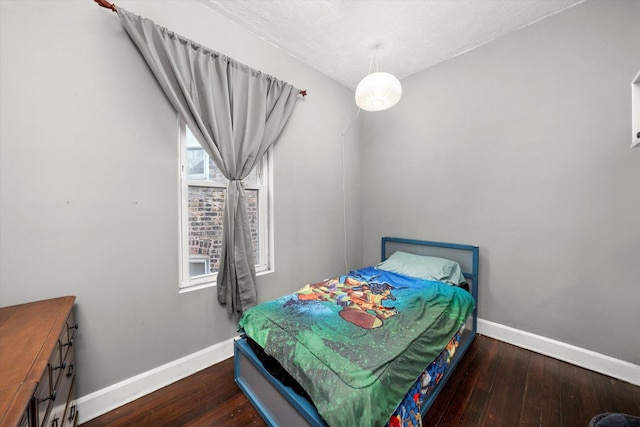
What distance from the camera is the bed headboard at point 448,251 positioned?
92.2 inches

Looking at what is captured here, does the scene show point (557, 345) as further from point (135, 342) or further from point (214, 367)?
point (135, 342)

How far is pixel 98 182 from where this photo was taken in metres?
1.48

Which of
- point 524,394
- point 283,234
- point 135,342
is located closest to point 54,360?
point 135,342

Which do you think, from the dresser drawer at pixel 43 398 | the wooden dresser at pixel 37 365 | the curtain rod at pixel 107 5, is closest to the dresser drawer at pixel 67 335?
the wooden dresser at pixel 37 365

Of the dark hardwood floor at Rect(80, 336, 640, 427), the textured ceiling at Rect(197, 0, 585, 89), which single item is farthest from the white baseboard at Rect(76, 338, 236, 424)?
the textured ceiling at Rect(197, 0, 585, 89)

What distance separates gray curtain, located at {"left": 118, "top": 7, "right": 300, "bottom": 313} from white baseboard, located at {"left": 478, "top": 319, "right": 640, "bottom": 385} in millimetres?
2322

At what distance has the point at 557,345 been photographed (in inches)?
77.7

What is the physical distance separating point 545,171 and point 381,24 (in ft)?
6.27

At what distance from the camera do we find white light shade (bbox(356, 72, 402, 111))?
1.93 metres

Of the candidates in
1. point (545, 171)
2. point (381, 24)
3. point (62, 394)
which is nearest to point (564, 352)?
point (545, 171)

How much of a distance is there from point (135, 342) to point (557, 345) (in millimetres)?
3278

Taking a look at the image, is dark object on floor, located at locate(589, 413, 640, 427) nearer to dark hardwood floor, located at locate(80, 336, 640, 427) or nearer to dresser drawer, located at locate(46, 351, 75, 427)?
dark hardwood floor, located at locate(80, 336, 640, 427)

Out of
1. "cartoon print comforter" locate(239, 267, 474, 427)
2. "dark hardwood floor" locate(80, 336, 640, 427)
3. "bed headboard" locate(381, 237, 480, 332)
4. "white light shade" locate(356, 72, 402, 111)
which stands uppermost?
"white light shade" locate(356, 72, 402, 111)

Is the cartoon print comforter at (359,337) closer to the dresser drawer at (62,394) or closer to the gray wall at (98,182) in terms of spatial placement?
the gray wall at (98,182)
